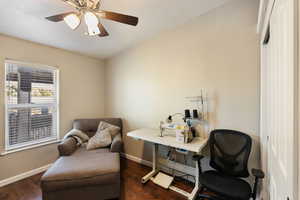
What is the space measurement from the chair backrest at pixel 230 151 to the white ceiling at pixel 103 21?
70.3 inches

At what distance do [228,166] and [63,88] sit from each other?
307cm

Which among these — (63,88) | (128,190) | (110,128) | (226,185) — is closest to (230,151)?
(226,185)

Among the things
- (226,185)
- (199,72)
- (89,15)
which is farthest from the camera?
(199,72)

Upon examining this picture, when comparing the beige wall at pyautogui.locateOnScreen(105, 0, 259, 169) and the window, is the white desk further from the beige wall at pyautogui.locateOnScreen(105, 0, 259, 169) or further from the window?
the window

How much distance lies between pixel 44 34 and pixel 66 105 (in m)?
1.31

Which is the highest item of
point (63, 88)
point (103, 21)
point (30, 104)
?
point (103, 21)

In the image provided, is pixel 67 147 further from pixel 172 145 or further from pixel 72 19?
pixel 72 19

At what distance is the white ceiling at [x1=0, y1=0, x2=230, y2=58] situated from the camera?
1.61 metres

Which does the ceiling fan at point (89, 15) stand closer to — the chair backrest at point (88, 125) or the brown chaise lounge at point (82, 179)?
the brown chaise lounge at point (82, 179)

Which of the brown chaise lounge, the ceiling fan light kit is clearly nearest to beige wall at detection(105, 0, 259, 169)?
the brown chaise lounge

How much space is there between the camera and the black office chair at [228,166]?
4.59 ft

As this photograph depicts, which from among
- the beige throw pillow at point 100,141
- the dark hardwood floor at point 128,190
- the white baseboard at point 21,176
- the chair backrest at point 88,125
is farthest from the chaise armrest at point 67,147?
the white baseboard at point 21,176

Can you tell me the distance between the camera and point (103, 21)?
1990 mm

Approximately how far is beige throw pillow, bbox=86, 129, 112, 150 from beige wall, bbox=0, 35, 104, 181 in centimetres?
79
